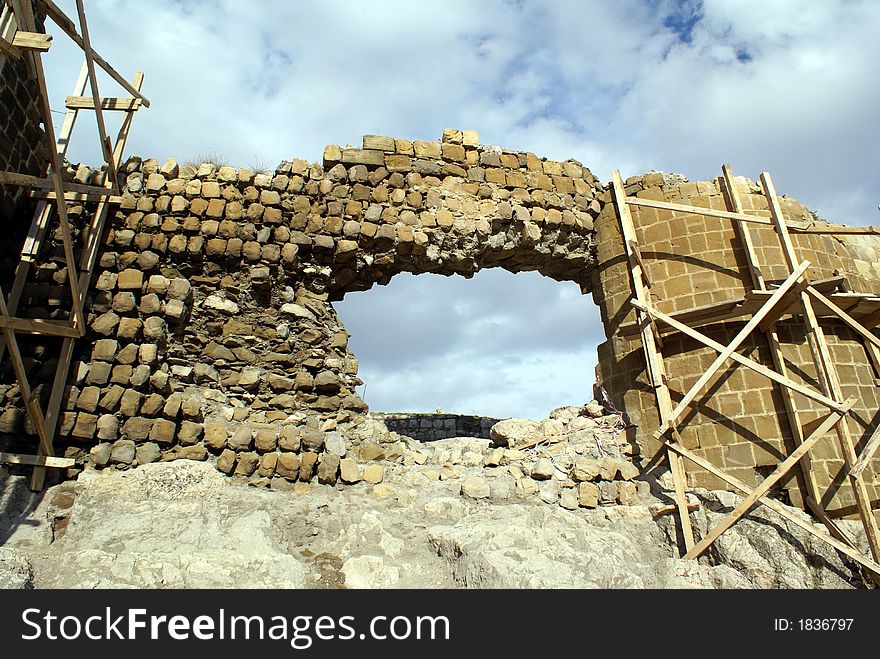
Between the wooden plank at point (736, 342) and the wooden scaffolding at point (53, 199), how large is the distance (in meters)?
5.71

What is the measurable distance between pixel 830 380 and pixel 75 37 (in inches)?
326

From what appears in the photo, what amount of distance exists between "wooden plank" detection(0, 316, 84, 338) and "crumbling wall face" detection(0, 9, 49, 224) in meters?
1.44

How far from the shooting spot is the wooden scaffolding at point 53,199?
4750 millimetres

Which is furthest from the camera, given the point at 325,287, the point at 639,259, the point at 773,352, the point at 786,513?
the point at 639,259

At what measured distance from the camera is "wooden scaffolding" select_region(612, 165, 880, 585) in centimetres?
536

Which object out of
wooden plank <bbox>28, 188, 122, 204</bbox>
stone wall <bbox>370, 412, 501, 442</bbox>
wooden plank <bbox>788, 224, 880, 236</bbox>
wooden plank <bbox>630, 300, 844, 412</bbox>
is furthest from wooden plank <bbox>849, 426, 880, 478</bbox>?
wooden plank <bbox>28, 188, 122, 204</bbox>

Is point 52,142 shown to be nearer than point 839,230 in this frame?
Yes

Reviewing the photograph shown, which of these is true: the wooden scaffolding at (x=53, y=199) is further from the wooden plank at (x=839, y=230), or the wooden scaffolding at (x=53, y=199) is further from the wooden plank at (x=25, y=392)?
the wooden plank at (x=839, y=230)

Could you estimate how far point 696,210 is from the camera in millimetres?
6629

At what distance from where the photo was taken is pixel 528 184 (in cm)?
747

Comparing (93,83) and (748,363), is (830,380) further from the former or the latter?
(93,83)

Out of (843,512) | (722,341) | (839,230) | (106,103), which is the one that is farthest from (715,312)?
(106,103)

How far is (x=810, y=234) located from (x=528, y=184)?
3444mm
